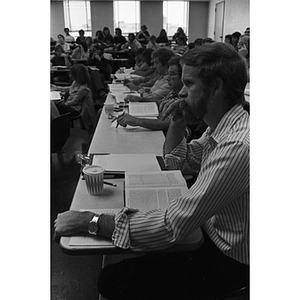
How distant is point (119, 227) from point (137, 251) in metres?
0.09

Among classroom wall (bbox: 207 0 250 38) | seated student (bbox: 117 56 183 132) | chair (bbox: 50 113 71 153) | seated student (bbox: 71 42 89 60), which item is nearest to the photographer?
seated student (bbox: 117 56 183 132)

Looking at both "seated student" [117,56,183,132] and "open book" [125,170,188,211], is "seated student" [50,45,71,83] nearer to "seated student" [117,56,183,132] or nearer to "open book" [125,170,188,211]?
"seated student" [117,56,183,132]

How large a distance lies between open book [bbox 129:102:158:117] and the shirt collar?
132cm

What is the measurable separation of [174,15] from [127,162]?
14.3 meters

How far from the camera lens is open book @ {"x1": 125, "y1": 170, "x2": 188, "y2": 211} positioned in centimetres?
115

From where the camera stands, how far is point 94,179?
4.09 feet

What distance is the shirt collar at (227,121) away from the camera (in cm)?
112

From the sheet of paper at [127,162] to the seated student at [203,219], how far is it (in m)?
0.33

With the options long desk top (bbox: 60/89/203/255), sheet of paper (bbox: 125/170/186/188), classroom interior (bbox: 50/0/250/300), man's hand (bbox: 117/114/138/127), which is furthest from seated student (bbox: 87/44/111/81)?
sheet of paper (bbox: 125/170/186/188)

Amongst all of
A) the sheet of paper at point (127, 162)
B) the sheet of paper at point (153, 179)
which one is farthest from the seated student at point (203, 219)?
the sheet of paper at point (127, 162)

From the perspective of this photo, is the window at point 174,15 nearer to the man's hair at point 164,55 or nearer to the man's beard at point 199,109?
the man's hair at point 164,55
